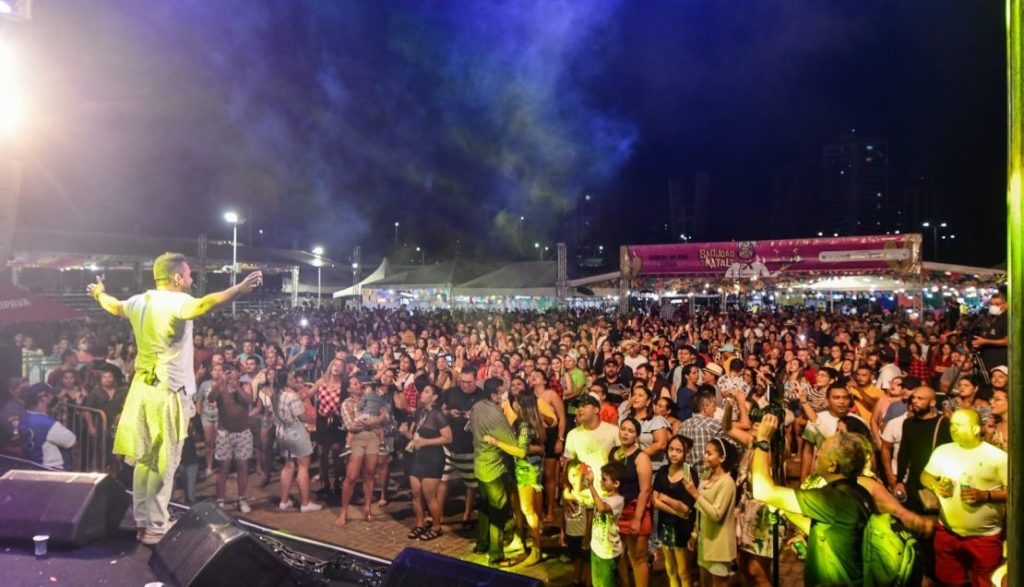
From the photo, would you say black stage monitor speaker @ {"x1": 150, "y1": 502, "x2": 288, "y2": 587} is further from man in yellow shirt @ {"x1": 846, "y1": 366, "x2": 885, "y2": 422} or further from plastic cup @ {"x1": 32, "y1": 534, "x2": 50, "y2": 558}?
man in yellow shirt @ {"x1": 846, "y1": 366, "x2": 885, "y2": 422}

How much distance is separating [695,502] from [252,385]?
16.9 feet

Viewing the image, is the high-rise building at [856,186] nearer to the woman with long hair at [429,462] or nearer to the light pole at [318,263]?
the light pole at [318,263]

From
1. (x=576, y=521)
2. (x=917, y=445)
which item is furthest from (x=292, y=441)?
(x=917, y=445)

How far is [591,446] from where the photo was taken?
4.41 m

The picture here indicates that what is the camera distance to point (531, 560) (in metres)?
5.18

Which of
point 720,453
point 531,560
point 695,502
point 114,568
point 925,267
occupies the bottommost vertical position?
point 531,560

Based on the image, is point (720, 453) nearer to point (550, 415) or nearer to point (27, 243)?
point (550, 415)

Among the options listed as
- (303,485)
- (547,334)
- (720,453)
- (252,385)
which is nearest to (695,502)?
(720,453)

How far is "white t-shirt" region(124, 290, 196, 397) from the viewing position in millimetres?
3590

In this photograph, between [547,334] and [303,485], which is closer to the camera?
[303,485]

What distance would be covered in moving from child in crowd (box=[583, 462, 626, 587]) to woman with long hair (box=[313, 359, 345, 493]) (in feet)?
12.3

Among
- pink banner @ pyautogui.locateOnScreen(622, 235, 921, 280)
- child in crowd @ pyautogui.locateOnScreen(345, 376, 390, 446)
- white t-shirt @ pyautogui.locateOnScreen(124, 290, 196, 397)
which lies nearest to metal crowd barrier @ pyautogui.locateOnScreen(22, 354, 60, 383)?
child in crowd @ pyautogui.locateOnScreen(345, 376, 390, 446)

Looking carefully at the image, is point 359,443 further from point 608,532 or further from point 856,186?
point 856,186

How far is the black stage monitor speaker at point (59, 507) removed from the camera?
3615mm
